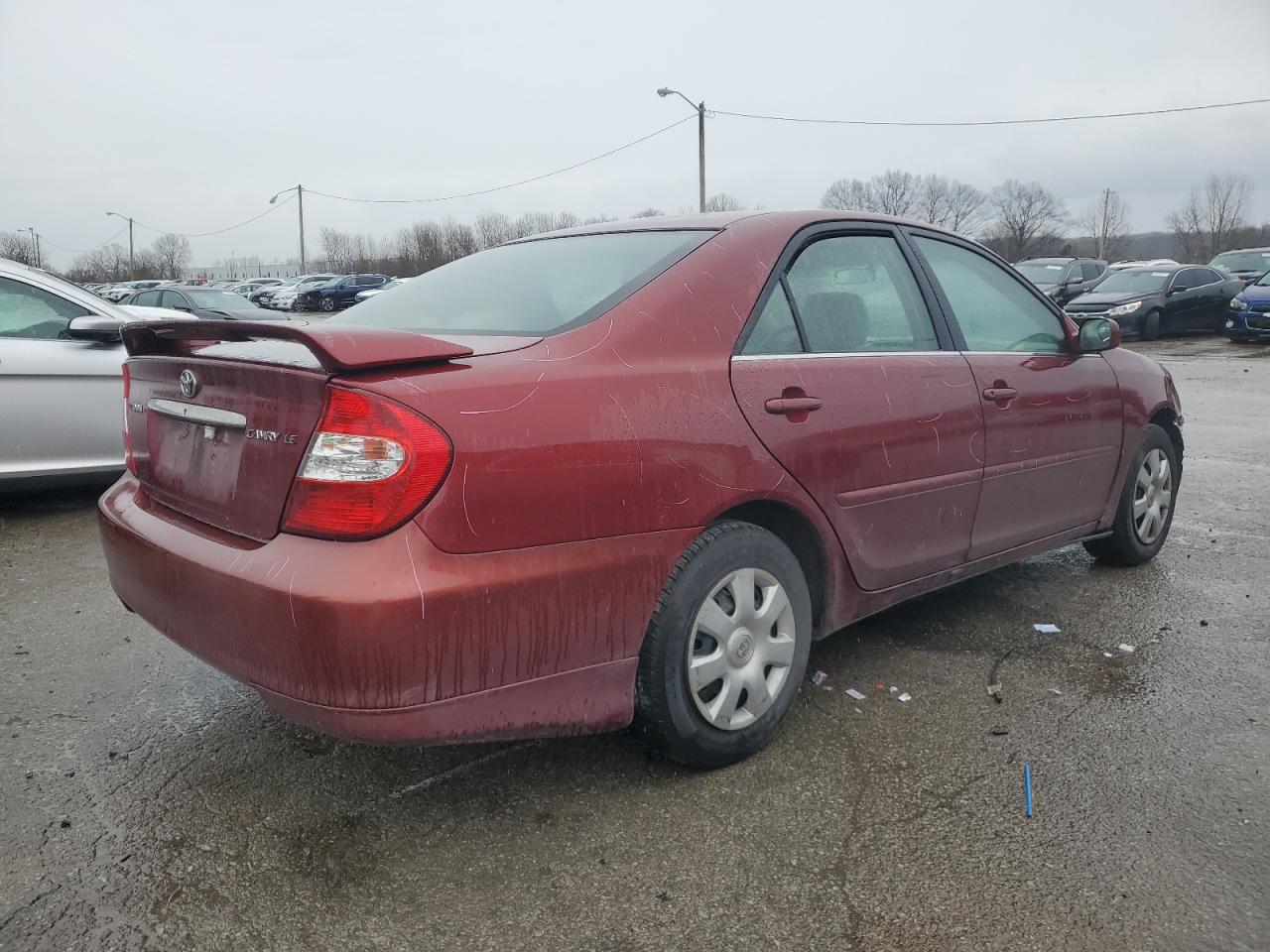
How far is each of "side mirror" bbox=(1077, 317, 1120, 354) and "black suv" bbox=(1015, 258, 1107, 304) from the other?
56.3 ft

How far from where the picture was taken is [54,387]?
5730mm

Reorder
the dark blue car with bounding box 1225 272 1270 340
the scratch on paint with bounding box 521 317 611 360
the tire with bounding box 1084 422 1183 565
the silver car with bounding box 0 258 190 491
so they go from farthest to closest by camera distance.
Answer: the dark blue car with bounding box 1225 272 1270 340
the silver car with bounding box 0 258 190 491
the tire with bounding box 1084 422 1183 565
the scratch on paint with bounding box 521 317 611 360

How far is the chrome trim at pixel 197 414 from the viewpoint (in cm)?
240

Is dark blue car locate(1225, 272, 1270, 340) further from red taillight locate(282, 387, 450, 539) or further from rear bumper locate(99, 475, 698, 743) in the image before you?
red taillight locate(282, 387, 450, 539)

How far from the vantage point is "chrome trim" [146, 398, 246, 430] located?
240cm

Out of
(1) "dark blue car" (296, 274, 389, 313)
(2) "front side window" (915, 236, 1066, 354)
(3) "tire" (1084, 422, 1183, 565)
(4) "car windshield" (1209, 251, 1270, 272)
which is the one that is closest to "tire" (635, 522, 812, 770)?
(2) "front side window" (915, 236, 1066, 354)

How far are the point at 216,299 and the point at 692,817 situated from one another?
16.0 m

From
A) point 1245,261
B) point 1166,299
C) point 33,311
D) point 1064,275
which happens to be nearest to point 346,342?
point 33,311

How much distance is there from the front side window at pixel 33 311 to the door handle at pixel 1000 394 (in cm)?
526

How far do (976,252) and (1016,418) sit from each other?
75 centimetres

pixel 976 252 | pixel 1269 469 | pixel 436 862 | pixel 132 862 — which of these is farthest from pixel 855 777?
pixel 1269 469

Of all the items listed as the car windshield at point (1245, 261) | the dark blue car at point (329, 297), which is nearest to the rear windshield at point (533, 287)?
the car windshield at point (1245, 261)

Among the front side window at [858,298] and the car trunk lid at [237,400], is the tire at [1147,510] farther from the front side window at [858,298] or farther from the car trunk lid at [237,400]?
the car trunk lid at [237,400]

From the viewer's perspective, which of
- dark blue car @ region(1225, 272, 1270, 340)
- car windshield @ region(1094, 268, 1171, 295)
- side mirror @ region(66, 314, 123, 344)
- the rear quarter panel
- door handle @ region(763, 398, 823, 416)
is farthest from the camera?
car windshield @ region(1094, 268, 1171, 295)
